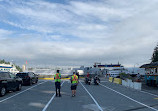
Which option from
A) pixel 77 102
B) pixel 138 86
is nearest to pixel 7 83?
pixel 77 102

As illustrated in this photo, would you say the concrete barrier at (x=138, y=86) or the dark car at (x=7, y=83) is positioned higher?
the dark car at (x=7, y=83)

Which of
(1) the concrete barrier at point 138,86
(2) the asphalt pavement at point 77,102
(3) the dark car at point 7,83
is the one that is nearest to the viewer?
(2) the asphalt pavement at point 77,102

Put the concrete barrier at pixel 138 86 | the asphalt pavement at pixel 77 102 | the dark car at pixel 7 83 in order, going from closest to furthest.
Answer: the asphalt pavement at pixel 77 102
the dark car at pixel 7 83
the concrete barrier at pixel 138 86

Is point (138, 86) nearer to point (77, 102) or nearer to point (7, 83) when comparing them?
point (77, 102)

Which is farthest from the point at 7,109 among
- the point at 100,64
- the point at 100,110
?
the point at 100,64

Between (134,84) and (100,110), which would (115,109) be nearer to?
(100,110)

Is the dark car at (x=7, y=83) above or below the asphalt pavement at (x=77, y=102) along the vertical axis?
above

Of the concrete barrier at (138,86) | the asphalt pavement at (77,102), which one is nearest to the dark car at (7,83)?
the asphalt pavement at (77,102)

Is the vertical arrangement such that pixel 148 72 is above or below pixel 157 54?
below

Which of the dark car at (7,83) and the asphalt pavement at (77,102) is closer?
the asphalt pavement at (77,102)

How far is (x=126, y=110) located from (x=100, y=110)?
4.02 feet

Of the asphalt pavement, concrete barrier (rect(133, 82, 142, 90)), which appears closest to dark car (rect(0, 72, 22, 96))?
the asphalt pavement

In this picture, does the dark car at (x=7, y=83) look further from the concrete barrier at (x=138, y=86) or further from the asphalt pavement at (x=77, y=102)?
the concrete barrier at (x=138, y=86)

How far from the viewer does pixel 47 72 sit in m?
57.3
